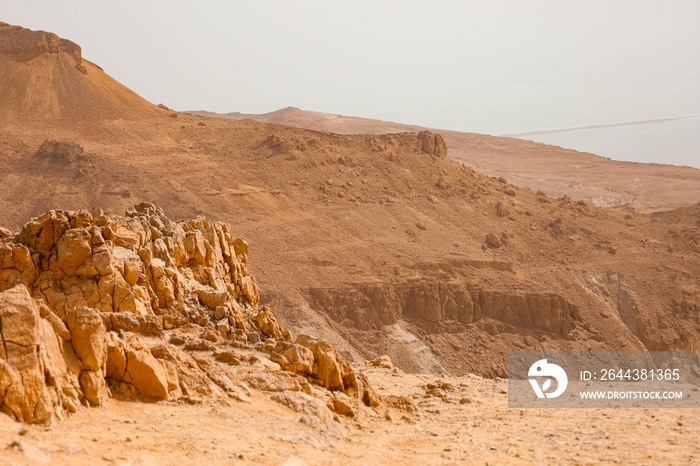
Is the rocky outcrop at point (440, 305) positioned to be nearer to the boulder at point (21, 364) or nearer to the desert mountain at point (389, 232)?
the desert mountain at point (389, 232)

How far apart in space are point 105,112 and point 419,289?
25120mm

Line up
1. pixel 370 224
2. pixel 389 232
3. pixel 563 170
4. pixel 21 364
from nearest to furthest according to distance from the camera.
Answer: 1. pixel 21 364
2. pixel 389 232
3. pixel 370 224
4. pixel 563 170

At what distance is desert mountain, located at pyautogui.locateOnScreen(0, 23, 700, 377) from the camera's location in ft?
106

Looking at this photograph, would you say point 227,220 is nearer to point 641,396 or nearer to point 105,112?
point 105,112

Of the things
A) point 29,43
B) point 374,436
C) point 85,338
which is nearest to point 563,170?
point 29,43

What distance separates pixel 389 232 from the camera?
39094 millimetres

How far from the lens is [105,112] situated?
50.3 metres

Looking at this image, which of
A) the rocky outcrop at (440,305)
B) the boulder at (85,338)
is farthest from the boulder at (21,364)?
the rocky outcrop at (440,305)

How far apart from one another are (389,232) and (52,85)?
24.1m

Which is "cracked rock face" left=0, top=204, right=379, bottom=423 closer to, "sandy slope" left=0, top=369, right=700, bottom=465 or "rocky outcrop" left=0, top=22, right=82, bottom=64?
"sandy slope" left=0, top=369, right=700, bottom=465

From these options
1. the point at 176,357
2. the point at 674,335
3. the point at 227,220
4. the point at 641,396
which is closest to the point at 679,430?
the point at 641,396

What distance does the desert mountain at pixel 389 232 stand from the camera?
32.4 meters

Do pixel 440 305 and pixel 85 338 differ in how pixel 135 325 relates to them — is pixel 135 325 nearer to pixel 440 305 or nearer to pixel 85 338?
pixel 85 338

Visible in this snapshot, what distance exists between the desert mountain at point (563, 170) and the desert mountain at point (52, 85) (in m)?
31.8
